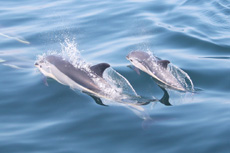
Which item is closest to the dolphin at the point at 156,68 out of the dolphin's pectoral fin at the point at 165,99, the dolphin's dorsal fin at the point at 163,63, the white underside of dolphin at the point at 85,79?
the dolphin's dorsal fin at the point at 163,63

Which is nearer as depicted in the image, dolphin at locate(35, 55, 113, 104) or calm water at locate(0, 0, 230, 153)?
calm water at locate(0, 0, 230, 153)

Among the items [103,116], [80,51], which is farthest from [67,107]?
[80,51]

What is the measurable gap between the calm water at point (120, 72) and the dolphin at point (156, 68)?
0.25 meters

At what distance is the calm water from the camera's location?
677cm

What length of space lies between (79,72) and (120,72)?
171cm

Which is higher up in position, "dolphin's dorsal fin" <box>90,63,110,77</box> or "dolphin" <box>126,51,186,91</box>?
"dolphin" <box>126,51,186,91</box>

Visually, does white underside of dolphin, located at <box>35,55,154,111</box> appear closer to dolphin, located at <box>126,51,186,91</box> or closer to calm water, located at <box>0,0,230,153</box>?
calm water, located at <box>0,0,230,153</box>

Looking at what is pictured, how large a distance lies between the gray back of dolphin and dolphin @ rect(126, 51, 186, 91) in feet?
6.04

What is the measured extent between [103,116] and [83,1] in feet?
40.8

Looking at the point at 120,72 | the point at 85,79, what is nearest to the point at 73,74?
the point at 85,79

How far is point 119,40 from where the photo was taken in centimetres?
1302

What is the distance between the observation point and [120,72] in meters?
10.1

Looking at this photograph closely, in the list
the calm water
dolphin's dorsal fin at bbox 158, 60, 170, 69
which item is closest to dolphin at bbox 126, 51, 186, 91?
dolphin's dorsal fin at bbox 158, 60, 170, 69

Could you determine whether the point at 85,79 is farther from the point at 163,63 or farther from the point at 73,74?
the point at 163,63
